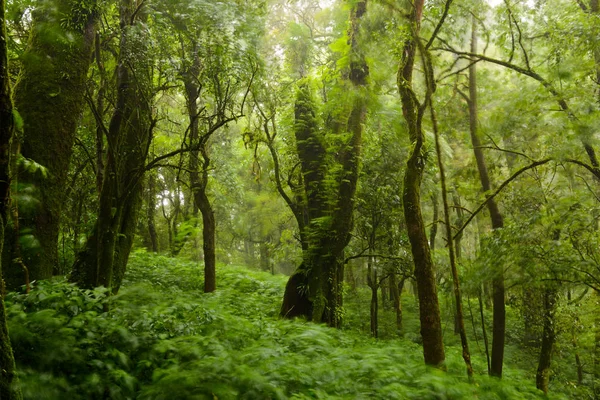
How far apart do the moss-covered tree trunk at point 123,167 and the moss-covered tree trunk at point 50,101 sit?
56cm

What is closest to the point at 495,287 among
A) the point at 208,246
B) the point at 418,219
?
the point at 418,219

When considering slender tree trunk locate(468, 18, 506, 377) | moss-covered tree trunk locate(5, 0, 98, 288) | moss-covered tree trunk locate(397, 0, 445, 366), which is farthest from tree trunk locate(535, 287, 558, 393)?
moss-covered tree trunk locate(5, 0, 98, 288)

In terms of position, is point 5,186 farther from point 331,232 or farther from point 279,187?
point 279,187

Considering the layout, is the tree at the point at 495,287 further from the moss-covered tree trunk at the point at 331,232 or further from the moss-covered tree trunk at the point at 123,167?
the moss-covered tree trunk at the point at 123,167

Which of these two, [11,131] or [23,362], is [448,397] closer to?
[23,362]

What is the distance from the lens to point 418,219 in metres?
5.64

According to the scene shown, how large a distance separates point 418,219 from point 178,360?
11.9ft

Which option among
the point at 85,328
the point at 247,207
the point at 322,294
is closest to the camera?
the point at 85,328

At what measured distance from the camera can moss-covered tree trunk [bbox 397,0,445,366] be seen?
17.7 feet

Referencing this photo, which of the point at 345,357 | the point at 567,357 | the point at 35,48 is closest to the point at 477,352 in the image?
the point at 567,357

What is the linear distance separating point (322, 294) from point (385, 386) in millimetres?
4337

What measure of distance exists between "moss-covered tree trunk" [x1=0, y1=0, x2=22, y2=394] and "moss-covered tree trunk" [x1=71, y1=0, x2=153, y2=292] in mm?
3186

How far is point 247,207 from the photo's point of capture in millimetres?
27859

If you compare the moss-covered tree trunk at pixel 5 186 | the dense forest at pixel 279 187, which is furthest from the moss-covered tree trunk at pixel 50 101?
the moss-covered tree trunk at pixel 5 186
